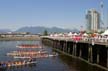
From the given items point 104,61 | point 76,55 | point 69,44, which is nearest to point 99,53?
point 104,61

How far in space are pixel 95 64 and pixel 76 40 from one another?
18532 mm

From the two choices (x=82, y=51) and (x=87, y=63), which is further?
(x=82, y=51)

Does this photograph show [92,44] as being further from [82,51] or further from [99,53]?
[82,51]

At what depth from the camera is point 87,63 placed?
66.9 metres

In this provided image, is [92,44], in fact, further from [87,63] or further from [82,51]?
[82,51]

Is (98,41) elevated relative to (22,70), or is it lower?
elevated

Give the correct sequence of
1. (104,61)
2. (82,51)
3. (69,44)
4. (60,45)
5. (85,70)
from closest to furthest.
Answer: (85,70), (104,61), (82,51), (69,44), (60,45)

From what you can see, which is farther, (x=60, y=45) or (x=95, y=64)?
(x=60, y=45)

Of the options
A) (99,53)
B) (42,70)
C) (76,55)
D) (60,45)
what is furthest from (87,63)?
(60,45)

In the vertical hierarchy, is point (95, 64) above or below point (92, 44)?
below

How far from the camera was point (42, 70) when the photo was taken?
201 feet

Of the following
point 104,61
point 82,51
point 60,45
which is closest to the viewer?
point 104,61

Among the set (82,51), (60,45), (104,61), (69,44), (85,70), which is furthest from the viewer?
(60,45)

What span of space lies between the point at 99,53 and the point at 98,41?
2.65m
